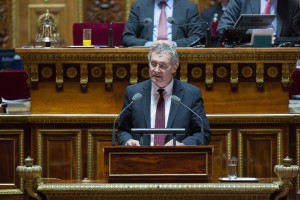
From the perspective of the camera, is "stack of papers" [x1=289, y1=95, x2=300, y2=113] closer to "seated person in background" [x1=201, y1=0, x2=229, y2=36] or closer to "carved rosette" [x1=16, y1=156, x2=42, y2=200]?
"carved rosette" [x1=16, y1=156, x2=42, y2=200]

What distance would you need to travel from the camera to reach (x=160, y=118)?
23.9ft

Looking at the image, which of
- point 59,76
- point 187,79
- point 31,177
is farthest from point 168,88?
point 31,177

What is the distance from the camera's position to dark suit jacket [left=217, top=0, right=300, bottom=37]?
32.0 ft

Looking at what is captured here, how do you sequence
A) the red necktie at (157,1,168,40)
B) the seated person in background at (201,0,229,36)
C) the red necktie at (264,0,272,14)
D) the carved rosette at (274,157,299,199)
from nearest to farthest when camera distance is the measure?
1. the carved rosette at (274,157,299,199)
2. the red necktie at (157,1,168,40)
3. the red necktie at (264,0,272,14)
4. the seated person in background at (201,0,229,36)

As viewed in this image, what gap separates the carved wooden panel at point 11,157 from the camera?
8562 mm

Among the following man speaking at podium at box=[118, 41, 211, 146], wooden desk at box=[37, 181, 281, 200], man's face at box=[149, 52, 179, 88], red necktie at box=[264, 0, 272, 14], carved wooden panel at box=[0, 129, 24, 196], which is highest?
red necktie at box=[264, 0, 272, 14]

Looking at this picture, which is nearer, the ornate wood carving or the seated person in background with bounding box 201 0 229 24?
the seated person in background with bounding box 201 0 229 24

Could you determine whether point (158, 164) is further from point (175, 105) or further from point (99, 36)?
point (99, 36)

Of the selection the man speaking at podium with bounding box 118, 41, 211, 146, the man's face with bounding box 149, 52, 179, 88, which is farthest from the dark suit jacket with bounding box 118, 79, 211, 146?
the man's face with bounding box 149, 52, 179, 88

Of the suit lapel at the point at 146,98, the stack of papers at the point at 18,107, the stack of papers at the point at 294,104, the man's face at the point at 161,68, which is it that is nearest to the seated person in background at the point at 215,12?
the stack of papers at the point at 294,104

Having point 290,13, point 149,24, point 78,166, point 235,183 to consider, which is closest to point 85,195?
point 235,183

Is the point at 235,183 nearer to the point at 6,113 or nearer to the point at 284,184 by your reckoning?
the point at 284,184

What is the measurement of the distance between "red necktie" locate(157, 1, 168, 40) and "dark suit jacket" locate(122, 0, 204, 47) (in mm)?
73

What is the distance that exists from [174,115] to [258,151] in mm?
1510
